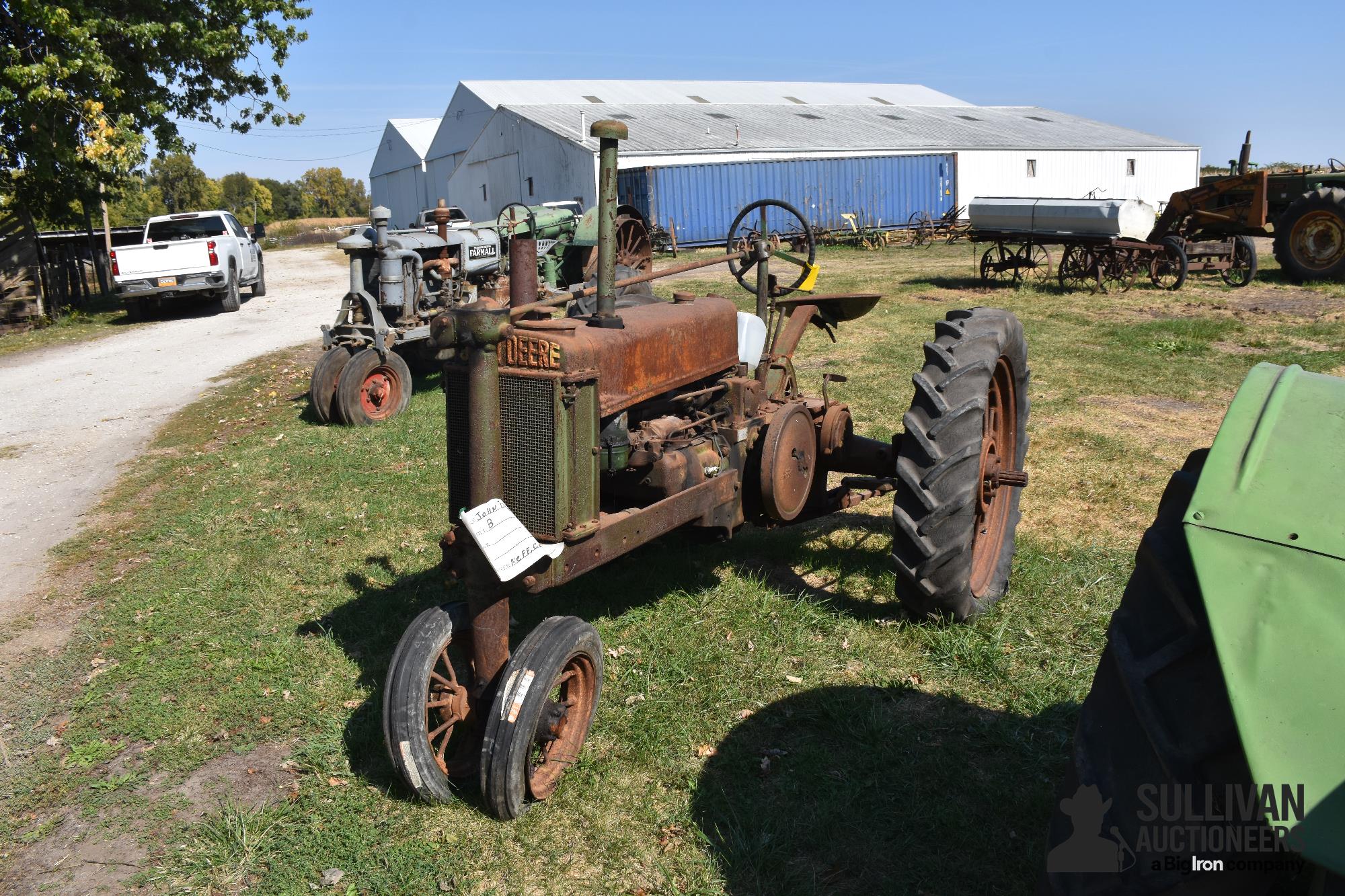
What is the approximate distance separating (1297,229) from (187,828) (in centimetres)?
1714

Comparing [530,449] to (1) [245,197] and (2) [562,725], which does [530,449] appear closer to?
(2) [562,725]

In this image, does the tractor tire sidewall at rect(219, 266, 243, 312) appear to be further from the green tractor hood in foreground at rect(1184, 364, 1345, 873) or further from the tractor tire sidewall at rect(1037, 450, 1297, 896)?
the green tractor hood in foreground at rect(1184, 364, 1345, 873)

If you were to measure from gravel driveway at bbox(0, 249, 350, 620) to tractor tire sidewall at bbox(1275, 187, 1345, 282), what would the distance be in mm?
15020

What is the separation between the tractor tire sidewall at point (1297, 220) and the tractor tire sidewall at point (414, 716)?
16.0 meters

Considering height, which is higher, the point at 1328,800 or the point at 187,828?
the point at 1328,800

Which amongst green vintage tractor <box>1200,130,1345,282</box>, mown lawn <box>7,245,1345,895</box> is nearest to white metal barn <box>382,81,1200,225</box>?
green vintage tractor <box>1200,130,1345,282</box>

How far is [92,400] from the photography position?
425 inches

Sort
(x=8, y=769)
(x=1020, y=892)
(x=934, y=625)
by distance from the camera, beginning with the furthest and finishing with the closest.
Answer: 1. (x=934, y=625)
2. (x=8, y=769)
3. (x=1020, y=892)

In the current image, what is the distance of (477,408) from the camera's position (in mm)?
3197

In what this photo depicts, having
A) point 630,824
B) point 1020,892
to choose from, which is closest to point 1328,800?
point 1020,892

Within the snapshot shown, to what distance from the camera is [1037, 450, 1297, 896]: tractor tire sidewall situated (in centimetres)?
178

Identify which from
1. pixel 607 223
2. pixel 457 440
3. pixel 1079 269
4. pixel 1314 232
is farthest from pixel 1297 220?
pixel 457 440

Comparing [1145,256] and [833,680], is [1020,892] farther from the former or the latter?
[1145,256]

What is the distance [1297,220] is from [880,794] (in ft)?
51.3
